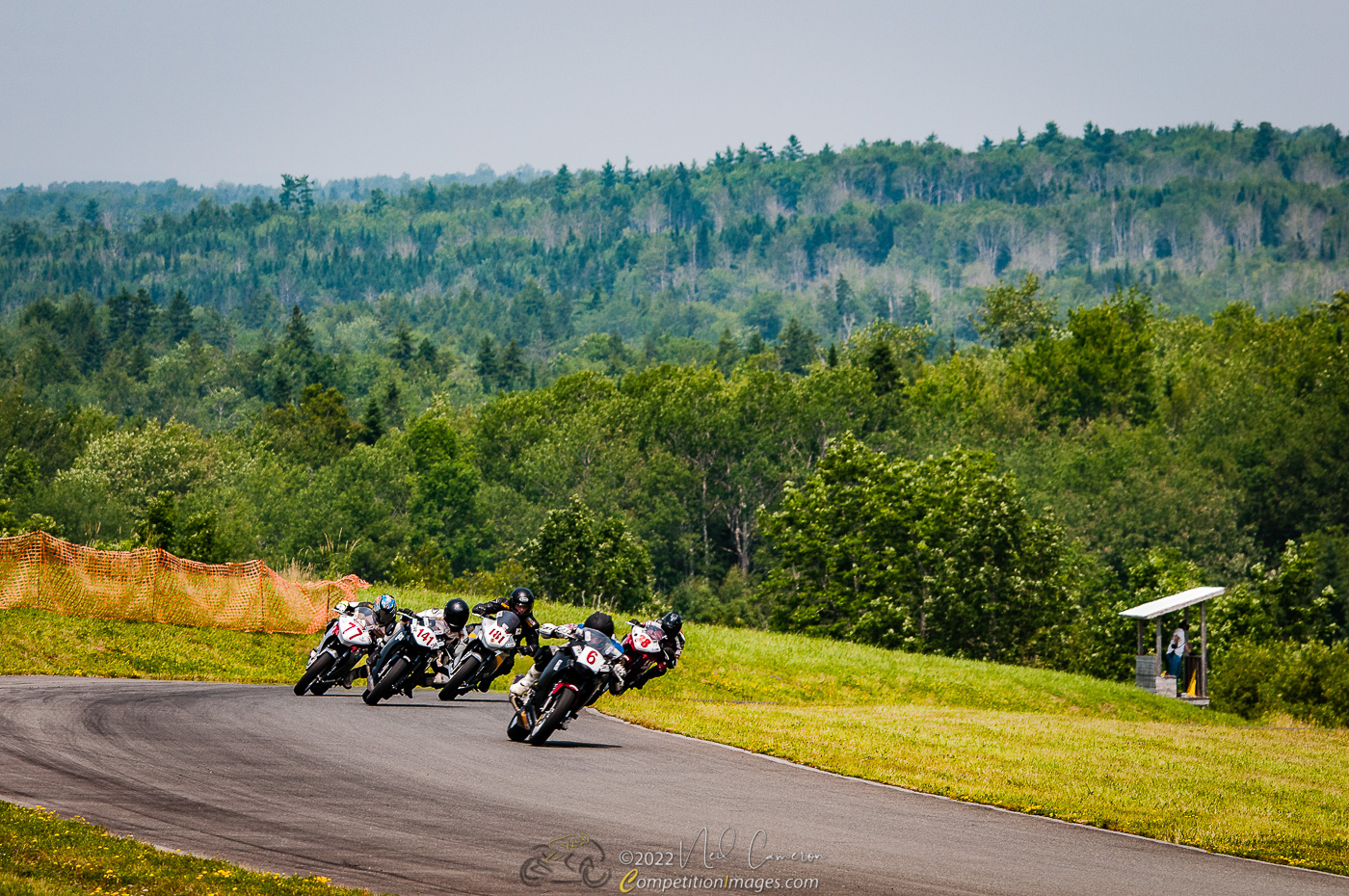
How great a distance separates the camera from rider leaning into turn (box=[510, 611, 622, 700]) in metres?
17.1

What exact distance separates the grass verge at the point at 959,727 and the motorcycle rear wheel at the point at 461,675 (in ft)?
A: 9.15

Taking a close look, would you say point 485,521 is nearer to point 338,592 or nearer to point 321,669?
point 338,592

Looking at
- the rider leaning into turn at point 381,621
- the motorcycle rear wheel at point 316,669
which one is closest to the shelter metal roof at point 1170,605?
the rider leaning into turn at point 381,621

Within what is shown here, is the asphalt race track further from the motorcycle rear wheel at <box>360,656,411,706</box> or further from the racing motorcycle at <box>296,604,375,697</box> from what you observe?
the racing motorcycle at <box>296,604,375,697</box>

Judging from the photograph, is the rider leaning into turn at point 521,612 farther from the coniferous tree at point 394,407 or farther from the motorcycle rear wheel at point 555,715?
the coniferous tree at point 394,407

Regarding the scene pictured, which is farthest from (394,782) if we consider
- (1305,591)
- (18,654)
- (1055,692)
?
(1305,591)

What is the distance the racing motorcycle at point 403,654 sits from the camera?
19938mm

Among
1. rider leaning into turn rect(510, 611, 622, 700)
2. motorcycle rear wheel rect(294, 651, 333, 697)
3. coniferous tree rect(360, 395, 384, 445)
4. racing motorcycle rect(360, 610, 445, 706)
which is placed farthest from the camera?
coniferous tree rect(360, 395, 384, 445)

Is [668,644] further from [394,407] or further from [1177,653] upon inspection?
[394,407]

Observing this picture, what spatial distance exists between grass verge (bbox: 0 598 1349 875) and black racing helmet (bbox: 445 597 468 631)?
122 inches

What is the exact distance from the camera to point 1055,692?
36625 mm

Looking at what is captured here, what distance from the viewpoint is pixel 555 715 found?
16.9 meters

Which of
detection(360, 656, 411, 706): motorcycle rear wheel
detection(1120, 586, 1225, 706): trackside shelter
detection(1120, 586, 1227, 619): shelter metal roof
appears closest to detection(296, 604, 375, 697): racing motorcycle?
detection(360, 656, 411, 706): motorcycle rear wheel

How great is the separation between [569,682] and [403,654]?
420cm
